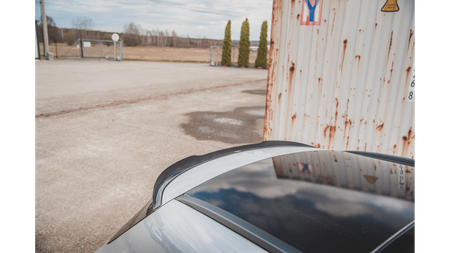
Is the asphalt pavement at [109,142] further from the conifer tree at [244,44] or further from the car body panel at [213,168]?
the conifer tree at [244,44]

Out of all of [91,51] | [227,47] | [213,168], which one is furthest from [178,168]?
[91,51]

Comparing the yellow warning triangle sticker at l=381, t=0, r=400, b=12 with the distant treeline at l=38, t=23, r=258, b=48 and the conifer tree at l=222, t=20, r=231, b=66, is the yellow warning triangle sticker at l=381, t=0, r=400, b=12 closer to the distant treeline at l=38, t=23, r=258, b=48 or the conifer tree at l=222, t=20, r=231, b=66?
the conifer tree at l=222, t=20, r=231, b=66

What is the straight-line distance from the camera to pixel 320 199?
4.42 feet

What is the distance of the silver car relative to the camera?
1.11 meters

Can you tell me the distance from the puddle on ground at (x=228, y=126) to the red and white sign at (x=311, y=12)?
8.82 feet

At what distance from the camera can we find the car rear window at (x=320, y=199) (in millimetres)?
1120

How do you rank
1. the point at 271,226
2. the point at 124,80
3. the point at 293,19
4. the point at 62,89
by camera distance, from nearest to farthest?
the point at 271,226 < the point at 293,19 < the point at 62,89 < the point at 124,80

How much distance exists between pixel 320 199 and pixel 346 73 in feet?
9.76

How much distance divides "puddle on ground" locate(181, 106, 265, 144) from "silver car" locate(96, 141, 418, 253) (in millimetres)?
4181

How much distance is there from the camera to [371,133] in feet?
12.9
